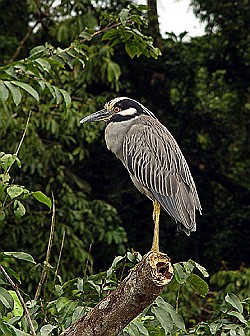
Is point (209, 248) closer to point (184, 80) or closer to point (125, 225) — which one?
point (125, 225)

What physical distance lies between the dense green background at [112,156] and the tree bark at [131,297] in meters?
2.88

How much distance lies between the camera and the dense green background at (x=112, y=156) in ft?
16.6

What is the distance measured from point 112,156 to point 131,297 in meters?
4.00

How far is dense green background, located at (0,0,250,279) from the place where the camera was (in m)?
5.07

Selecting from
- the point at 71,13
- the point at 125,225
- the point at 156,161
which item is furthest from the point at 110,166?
the point at 156,161

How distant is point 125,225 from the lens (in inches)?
240

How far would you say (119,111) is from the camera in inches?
95.7

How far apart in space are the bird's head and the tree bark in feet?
2.11

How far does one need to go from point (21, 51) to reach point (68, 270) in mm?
1833

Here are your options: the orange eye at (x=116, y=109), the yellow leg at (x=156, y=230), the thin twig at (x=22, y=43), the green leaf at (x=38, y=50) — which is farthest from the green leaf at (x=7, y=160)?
the thin twig at (x=22, y=43)

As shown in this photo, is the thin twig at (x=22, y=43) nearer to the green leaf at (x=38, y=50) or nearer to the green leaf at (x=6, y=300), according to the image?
the green leaf at (x=38, y=50)

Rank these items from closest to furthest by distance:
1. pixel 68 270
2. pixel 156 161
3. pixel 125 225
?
pixel 156 161 → pixel 68 270 → pixel 125 225

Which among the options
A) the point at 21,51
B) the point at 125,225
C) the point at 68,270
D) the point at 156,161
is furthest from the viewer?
the point at 125,225

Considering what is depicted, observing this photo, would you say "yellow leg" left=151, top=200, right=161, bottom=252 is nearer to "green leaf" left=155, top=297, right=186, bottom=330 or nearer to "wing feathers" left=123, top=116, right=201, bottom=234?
"wing feathers" left=123, top=116, right=201, bottom=234
